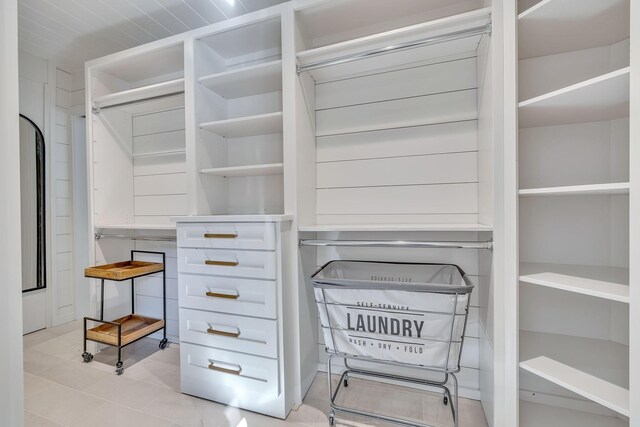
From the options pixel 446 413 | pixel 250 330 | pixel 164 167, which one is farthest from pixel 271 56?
pixel 446 413

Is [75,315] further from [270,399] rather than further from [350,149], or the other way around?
[350,149]

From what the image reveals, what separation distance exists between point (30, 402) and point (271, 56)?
2.53m

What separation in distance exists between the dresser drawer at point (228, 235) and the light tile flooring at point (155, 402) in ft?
2.86

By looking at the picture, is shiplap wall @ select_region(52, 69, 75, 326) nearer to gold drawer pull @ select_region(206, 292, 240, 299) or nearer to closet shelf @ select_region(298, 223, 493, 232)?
gold drawer pull @ select_region(206, 292, 240, 299)

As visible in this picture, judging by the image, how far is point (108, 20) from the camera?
6.83 feet

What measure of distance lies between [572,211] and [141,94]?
8.83ft

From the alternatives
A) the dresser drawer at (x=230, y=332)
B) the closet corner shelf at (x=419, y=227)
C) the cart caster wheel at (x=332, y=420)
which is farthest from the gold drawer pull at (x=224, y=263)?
the cart caster wheel at (x=332, y=420)

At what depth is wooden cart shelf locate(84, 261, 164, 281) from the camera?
195 cm

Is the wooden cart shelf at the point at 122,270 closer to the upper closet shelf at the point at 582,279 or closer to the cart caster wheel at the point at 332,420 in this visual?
the cart caster wheel at the point at 332,420

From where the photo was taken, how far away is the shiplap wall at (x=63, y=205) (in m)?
2.71

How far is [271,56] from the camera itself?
204 cm

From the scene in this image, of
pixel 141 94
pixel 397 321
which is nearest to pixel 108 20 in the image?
pixel 141 94

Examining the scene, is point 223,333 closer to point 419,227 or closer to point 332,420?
point 332,420

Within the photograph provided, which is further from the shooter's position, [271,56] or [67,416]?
[271,56]
